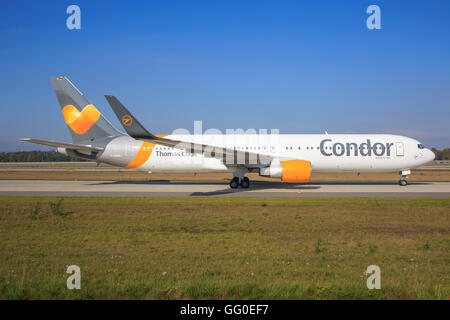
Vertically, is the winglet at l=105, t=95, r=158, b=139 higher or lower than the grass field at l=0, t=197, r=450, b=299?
higher

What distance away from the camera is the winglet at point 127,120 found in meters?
18.0

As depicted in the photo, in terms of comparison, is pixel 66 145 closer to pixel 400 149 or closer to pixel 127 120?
pixel 127 120

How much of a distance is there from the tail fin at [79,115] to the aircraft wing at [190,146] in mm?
6534

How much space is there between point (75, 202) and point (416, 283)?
15.1m

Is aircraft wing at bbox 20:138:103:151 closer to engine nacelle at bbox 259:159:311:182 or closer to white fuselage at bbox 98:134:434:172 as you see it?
white fuselage at bbox 98:134:434:172

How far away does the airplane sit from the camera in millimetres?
24703

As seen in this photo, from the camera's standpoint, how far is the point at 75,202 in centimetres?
1658

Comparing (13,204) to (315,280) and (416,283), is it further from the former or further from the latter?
(416,283)

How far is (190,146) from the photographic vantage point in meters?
21.6

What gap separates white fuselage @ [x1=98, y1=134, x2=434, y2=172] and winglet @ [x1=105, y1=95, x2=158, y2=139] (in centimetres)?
741

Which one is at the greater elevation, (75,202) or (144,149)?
(144,149)

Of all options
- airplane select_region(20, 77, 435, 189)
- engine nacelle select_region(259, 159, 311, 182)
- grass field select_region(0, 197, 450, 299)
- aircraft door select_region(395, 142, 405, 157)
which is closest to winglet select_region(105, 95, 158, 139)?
grass field select_region(0, 197, 450, 299)
